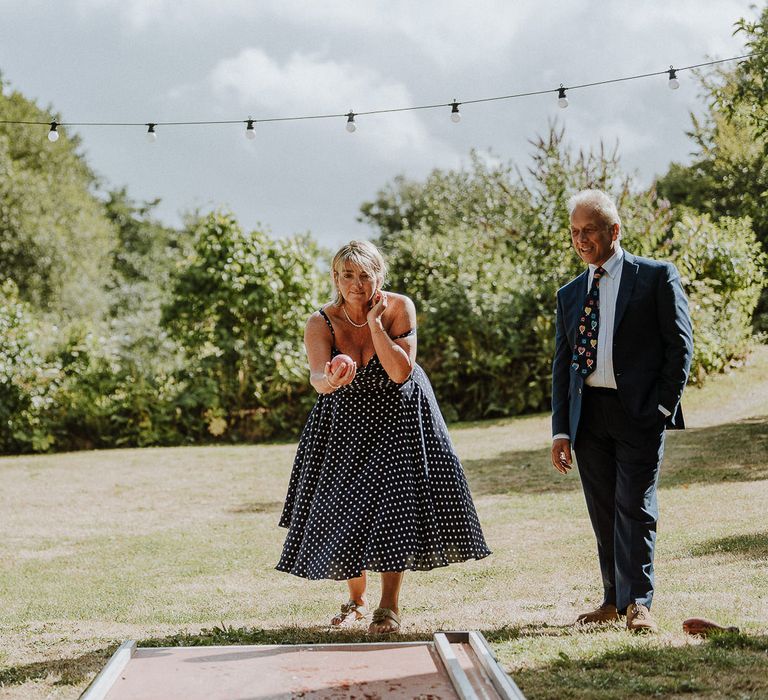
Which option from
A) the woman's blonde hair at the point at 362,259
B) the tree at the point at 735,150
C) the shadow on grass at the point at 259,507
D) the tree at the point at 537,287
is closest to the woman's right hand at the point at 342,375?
the woman's blonde hair at the point at 362,259

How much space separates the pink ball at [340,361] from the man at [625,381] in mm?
1019

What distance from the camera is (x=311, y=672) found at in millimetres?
3379

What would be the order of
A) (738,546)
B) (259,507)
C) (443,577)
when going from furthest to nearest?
(259,507), (738,546), (443,577)

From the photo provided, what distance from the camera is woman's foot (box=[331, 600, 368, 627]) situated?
4.27 meters

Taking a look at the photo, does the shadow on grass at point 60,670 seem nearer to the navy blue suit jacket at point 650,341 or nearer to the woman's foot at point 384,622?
the woman's foot at point 384,622

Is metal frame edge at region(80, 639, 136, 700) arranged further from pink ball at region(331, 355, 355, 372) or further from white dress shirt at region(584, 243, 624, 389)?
white dress shirt at region(584, 243, 624, 389)

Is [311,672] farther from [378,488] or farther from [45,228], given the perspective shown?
[45,228]

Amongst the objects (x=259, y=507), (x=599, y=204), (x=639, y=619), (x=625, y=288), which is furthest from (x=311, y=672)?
(x=259, y=507)

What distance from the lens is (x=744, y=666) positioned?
3.28 metres

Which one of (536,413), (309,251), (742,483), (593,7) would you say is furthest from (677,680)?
(593,7)

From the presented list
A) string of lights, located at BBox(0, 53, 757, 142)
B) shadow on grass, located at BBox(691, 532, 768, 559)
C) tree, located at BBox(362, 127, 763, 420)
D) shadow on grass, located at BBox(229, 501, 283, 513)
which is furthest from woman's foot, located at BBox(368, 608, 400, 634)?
tree, located at BBox(362, 127, 763, 420)

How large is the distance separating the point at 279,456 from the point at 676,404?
30.3 ft

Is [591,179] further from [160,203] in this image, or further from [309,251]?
[160,203]

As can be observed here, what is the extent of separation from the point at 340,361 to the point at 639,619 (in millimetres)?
1679
